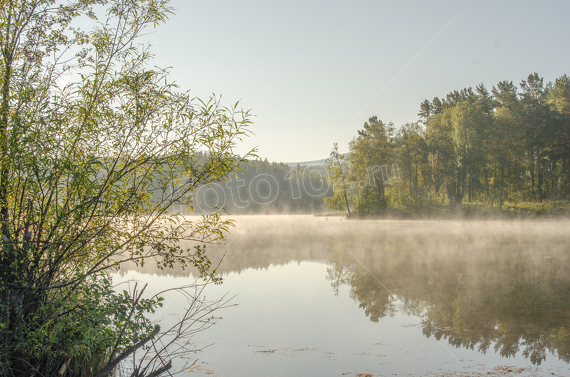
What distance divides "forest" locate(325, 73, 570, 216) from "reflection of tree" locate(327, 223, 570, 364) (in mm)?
32619

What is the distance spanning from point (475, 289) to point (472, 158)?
4685 centimetres

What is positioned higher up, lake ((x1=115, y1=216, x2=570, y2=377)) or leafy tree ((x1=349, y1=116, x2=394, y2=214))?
leafy tree ((x1=349, y1=116, x2=394, y2=214))

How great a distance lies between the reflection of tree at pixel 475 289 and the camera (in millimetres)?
8594

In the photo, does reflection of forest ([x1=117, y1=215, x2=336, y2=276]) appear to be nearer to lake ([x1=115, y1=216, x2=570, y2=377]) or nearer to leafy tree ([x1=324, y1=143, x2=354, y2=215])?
lake ([x1=115, y1=216, x2=570, y2=377])

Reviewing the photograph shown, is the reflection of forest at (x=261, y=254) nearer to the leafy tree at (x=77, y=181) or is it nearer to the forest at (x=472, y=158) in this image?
the leafy tree at (x=77, y=181)

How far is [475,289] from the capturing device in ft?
43.0

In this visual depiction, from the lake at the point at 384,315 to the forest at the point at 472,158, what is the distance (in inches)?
1455

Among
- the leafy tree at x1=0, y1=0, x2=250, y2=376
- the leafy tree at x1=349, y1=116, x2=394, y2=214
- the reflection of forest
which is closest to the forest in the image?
the leafy tree at x1=349, y1=116, x2=394, y2=214

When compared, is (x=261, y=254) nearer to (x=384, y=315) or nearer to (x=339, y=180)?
(x=384, y=315)

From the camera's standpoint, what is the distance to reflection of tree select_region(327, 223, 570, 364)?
8594mm

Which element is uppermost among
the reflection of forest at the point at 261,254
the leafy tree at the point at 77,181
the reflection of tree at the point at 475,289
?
the leafy tree at the point at 77,181

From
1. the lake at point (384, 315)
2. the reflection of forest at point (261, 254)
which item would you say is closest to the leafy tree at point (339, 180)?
the reflection of forest at point (261, 254)

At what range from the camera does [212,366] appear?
7289 mm

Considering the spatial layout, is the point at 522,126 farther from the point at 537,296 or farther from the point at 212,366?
the point at 212,366
